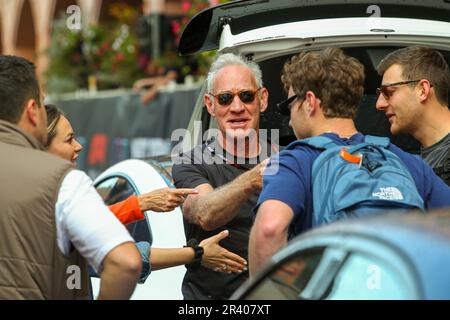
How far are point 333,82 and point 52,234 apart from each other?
1291mm

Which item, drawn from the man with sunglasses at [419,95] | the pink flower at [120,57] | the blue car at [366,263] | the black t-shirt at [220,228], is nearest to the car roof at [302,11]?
the man with sunglasses at [419,95]

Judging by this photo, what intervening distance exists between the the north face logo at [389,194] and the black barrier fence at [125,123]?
9.30 meters

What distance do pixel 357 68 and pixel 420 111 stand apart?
87 cm

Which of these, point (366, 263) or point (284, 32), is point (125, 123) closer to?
point (284, 32)

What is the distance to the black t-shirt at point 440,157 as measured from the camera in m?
4.84

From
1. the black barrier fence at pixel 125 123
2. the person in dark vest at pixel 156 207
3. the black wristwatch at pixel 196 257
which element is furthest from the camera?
the black barrier fence at pixel 125 123

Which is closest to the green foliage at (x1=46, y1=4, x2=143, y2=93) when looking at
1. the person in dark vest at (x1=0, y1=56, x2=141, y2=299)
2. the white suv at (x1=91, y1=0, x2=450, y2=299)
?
the white suv at (x1=91, y1=0, x2=450, y2=299)

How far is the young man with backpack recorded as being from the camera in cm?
392

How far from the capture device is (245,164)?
5.29 meters

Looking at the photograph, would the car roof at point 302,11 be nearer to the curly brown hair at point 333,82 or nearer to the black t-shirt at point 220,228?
the black t-shirt at point 220,228

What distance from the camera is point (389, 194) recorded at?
391 cm
